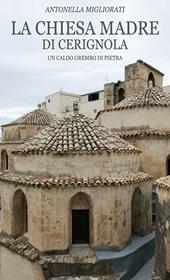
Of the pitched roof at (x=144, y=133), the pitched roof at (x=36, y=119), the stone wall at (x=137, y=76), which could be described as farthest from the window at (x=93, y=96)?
the pitched roof at (x=144, y=133)

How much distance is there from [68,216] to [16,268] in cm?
295

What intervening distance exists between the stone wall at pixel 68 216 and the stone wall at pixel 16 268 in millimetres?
766

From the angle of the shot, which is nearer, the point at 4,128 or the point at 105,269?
the point at 105,269

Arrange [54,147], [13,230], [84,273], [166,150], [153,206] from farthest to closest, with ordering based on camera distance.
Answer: [166,150], [153,206], [13,230], [54,147], [84,273]

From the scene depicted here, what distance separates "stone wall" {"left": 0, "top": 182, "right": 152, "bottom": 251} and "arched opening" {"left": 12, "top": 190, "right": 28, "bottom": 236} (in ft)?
3.36

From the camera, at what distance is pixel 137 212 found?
1245 centimetres

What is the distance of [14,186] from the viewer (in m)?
11.5

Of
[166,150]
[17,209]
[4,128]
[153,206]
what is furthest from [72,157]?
[4,128]

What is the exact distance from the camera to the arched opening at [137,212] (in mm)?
12289

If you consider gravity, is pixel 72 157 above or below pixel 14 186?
above

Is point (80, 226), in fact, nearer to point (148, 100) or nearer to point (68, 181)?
point (68, 181)

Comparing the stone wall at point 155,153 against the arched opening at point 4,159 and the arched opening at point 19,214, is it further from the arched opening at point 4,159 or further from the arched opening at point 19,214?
the arched opening at point 4,159

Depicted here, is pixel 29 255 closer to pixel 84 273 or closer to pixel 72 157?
pixel 84 273

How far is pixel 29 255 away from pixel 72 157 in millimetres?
3621
